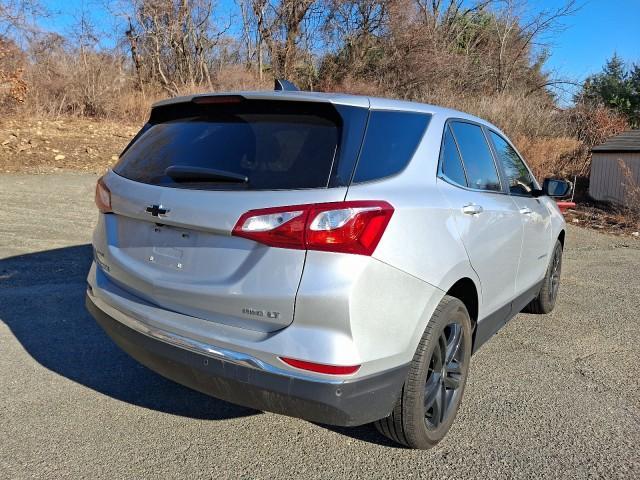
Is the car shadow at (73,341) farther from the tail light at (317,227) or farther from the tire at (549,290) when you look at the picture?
the tire at (549,290)

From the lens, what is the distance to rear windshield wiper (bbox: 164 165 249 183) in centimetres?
246

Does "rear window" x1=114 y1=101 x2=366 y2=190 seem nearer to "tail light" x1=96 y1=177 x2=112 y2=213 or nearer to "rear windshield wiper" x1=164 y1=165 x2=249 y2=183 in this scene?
"rear windshield wiper" x1=164 y1=165 x2=249 y2=183

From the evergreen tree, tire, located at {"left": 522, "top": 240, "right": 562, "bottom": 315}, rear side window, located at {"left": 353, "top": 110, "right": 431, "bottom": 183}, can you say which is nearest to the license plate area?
rear side window, located at {"left": 353, "top": 110, "right": 431, "bottom": 183}

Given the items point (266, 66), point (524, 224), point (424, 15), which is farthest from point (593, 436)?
point (424, 15)

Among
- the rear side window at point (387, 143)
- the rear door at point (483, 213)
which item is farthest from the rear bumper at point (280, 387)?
the rear door at point (483, 213)

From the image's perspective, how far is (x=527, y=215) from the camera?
410cm

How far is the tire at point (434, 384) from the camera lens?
2.62m

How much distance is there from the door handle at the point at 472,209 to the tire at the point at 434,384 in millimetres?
521

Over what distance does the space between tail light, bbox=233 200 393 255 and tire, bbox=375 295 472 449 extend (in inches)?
27.1

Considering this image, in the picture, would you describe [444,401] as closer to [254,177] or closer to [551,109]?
[254,177]

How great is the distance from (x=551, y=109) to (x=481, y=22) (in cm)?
1352

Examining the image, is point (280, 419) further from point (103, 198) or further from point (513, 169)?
point (513, 169)

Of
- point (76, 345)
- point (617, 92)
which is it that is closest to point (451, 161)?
point (76, 345)

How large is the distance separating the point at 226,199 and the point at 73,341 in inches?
97.9
